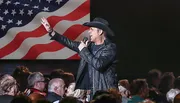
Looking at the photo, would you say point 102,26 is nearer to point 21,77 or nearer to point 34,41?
point 21,77

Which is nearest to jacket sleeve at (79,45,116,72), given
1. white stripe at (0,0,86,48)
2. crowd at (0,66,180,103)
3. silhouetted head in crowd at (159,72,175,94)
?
crowd at (0,66,180,103)

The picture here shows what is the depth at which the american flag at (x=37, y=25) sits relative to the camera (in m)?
12.4

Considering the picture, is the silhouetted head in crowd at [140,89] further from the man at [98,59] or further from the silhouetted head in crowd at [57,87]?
the silhouetted head in crowd at [57,87]

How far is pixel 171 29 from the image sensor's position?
1357 centimetres

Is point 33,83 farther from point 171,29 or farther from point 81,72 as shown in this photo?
point 171,29

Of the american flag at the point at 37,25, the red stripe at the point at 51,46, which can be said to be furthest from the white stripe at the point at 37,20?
the red stripe at the point at 51,46

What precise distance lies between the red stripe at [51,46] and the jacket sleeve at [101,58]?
154 inches

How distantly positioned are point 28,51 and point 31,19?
1.74 feet

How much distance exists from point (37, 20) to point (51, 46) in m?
0.50

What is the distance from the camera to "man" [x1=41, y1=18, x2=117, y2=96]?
8.55m

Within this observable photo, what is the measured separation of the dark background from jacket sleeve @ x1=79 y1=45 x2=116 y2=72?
479 cm

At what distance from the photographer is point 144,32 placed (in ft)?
44.4

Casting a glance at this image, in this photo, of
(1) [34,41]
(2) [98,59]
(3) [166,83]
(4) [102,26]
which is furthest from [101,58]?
(1) [34,41]

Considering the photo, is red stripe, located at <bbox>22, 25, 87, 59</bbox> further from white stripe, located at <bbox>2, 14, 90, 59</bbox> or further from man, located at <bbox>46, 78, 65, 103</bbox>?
man, located at <bbox>46, 78, 65, 103</bbox>
